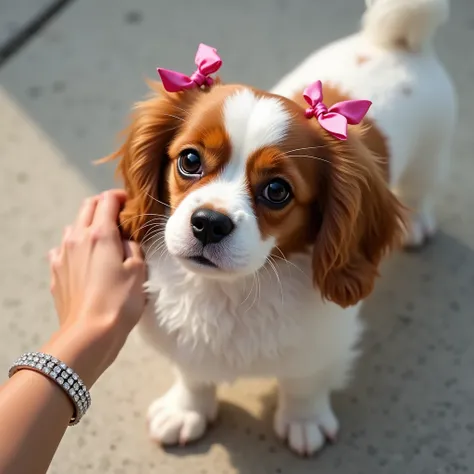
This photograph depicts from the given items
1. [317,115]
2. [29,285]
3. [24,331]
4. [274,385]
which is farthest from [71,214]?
[317,115]

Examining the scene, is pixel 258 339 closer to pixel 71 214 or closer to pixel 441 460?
pixel 441 460

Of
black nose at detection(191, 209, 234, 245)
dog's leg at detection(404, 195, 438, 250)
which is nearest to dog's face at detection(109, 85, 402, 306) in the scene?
black nose at detection(191, 209, 234, 245)

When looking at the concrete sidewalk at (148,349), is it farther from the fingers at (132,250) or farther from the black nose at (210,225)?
the black nose at (210,225)

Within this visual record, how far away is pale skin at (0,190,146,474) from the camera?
1126 mm

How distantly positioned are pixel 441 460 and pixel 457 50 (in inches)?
59.9

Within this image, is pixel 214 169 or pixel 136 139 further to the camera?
pixel 136 139

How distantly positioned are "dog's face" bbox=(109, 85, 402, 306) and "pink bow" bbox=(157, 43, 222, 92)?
Result: 0.02 meters

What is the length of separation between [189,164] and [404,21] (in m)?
0.70

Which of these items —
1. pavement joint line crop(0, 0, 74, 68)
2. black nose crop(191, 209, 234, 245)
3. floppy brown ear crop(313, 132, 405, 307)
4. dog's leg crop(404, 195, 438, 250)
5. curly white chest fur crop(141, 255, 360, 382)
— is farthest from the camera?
pavement joint line crop(0, 0, 74, 68)

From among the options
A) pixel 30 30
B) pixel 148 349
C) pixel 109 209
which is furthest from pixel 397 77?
pixel 30 30

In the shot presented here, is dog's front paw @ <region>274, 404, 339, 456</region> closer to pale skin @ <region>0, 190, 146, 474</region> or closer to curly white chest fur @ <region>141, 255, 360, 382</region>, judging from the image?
curly white chest fur @ <region>141, 255, 360, 382</region>

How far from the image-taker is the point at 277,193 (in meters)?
1.20

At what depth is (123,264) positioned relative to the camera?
4.45ft

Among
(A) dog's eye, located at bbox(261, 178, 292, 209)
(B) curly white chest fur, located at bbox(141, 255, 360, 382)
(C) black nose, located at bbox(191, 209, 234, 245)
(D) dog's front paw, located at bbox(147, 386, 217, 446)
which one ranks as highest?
(C) black nose, located at bbox(191, 209, 234, 245)
